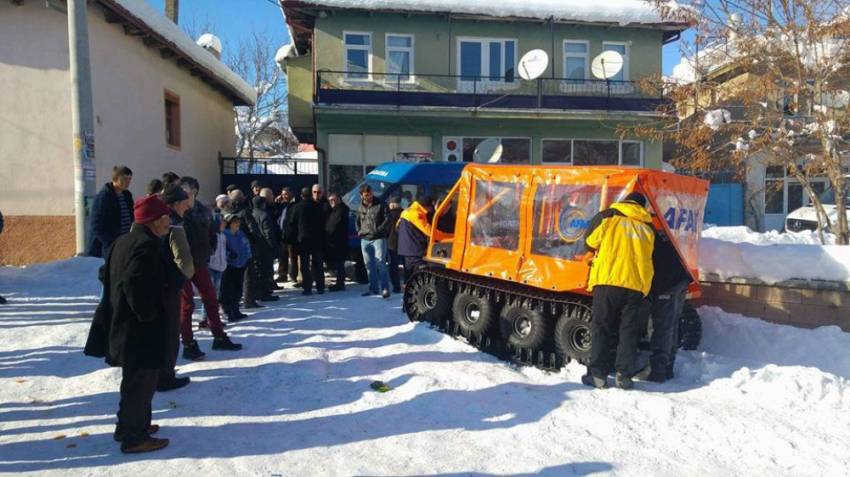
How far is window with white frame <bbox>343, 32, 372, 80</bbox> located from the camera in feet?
59.7

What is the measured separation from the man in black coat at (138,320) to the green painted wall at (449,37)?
Answer: 14.8 meters

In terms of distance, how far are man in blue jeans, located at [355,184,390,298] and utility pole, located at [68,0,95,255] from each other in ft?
13.0

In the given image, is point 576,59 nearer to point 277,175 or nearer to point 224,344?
point 277,175

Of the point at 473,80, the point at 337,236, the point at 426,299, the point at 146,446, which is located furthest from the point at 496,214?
the point at 473,80

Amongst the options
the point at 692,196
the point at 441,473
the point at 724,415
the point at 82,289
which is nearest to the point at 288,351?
the point at 441,473

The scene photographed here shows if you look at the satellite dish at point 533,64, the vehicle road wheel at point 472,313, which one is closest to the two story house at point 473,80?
the satellite dish at point 533,64

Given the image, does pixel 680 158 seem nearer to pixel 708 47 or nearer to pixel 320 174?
pixel 708 47

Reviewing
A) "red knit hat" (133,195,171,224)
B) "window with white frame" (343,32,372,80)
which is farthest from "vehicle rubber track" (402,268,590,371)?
"window with white frame" (343,32,372,80)

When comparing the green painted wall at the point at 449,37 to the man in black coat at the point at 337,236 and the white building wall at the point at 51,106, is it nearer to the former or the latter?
the white building wall at the point at 51,106

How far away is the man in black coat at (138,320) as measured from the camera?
12.8ft

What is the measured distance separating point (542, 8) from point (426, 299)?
46.7ft

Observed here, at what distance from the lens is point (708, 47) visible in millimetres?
8875

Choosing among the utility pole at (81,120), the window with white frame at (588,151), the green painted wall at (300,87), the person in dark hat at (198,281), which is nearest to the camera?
the person in dark hat at (198,281)

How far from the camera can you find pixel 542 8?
18.8 metres
